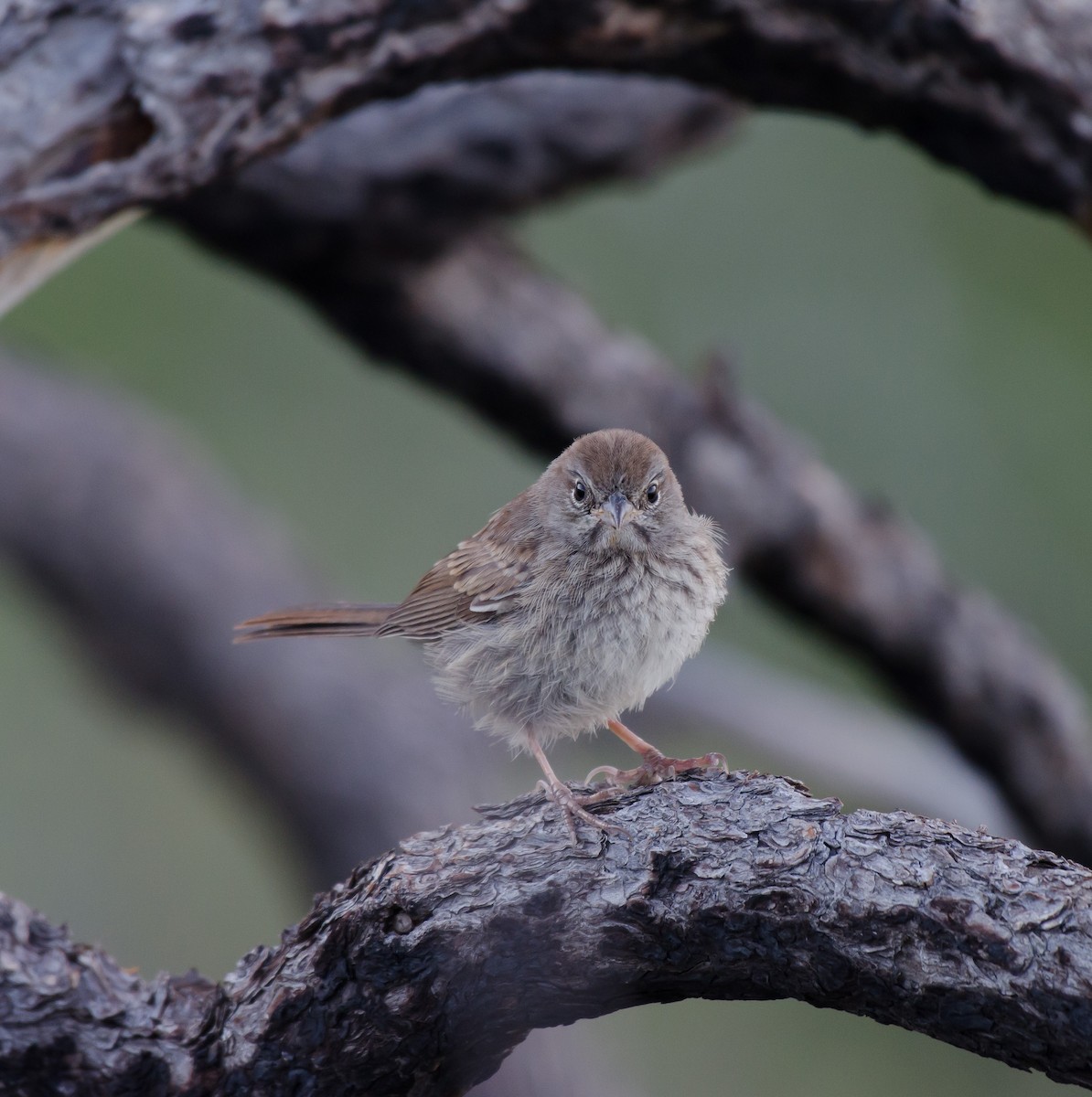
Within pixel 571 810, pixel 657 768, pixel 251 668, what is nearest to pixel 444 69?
pixel 657 768

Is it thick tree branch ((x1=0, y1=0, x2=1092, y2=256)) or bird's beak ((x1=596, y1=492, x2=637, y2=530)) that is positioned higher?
thick tree branch ((x1=0, y1=0, x2=1092, y2=256))

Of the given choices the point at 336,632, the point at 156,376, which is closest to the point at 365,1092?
the point at 336,632

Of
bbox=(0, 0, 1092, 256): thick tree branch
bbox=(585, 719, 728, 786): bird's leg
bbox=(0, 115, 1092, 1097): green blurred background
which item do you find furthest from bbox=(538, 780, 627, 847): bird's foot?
bbox=(0, 115, 1092, 1097): green blurred background

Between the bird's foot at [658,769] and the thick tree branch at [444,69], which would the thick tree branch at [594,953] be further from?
the thick tree branch at [444,69]

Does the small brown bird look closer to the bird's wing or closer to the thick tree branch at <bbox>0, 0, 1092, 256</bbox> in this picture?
the bird's wing

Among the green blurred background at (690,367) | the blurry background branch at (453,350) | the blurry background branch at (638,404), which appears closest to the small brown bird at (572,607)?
the blurry background branch at (638,404)

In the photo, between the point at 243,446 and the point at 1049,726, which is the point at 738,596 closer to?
the point at 1049,726

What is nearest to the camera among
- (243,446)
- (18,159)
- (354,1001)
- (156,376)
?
(354,1001)
